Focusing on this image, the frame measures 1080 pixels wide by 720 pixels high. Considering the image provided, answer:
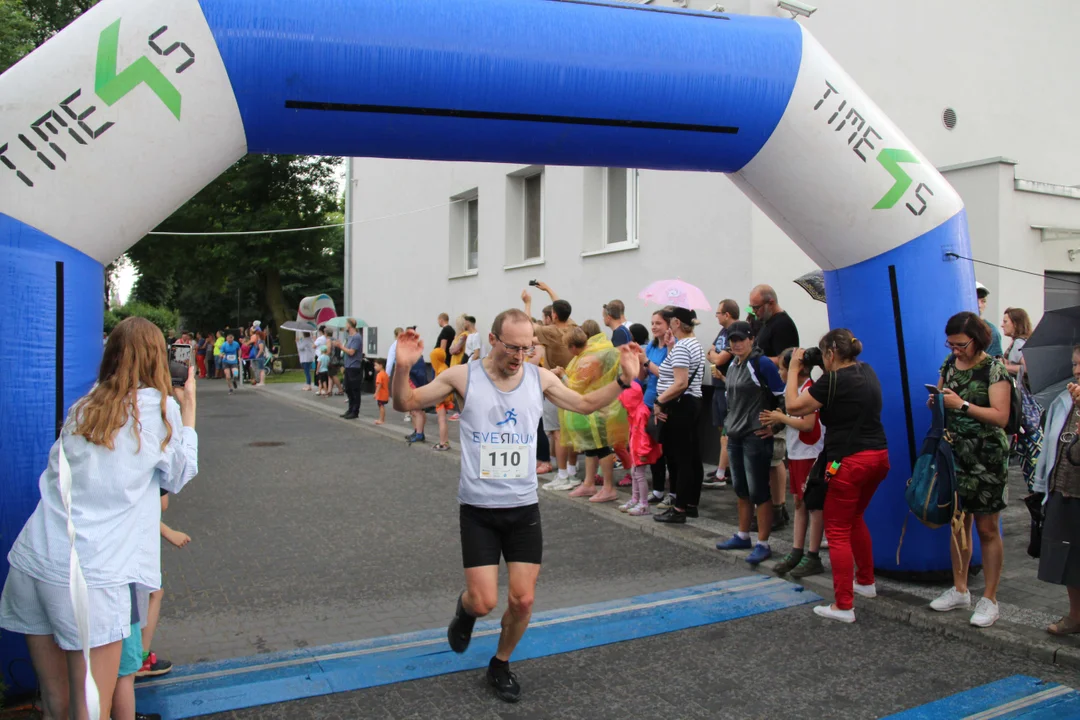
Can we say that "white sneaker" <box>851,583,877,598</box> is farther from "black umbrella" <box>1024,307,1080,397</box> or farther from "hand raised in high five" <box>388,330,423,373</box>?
"hand raised in high five" <box>388,330,423,373</box>

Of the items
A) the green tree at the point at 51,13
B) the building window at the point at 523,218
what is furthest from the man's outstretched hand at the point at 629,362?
the green tree at the point at 51,13

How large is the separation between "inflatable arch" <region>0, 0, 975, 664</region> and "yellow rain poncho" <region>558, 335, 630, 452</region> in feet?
8.61

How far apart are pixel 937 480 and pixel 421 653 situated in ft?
10.1

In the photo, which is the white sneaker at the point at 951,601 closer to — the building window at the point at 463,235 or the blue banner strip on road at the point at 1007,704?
the blue banner strip on road at the point at 1007,704

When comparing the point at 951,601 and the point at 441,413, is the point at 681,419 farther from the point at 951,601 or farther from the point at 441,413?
the point at 441,413

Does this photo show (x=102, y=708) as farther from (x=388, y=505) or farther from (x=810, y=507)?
(x=388, y=505)

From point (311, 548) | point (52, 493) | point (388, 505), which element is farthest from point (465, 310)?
point (52, 493)

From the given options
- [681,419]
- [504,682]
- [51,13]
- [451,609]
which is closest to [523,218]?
[681,419]

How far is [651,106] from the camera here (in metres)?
4.78

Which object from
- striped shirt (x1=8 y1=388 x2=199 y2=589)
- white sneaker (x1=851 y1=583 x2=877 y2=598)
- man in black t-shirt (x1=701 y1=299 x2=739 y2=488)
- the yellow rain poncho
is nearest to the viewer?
striped shirt (x1=8 y1=388 x2=199 y2=589)

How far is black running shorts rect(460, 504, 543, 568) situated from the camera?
4043 mm

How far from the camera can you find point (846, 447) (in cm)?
511

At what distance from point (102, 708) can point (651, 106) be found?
12.6 ft

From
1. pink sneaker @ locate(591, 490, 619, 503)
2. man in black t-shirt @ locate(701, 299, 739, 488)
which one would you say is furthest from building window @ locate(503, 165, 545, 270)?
pink sneaker @ locate(591, 490, 619, 503)
